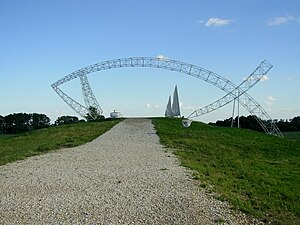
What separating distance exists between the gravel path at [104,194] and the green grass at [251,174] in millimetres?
587

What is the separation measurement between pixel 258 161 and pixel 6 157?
934 centimetres

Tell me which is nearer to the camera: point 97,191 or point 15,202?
point 15,202

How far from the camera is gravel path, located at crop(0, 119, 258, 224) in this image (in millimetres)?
7355

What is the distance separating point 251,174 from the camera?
12.8m

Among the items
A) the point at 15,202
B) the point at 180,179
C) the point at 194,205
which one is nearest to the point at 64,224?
the point at 15,202

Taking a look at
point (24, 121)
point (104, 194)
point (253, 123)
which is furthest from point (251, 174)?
point (24, 121)

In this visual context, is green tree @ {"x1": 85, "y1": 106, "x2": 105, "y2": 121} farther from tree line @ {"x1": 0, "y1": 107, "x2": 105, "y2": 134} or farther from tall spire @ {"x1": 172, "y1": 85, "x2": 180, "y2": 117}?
tree line @ {"x1": 0, "y1": 107, "x2": 105, "y2": 134}

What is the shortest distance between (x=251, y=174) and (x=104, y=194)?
5.46m

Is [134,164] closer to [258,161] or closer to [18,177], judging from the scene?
[18,177]

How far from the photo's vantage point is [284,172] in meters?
14.1

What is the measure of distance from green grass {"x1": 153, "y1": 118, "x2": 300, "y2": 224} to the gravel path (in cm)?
59

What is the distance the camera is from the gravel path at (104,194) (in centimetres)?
736

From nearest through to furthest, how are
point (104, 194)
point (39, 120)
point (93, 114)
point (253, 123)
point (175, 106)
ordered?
1. point (104, 194)
2. point (93, 114)
3. point (175, 106)
4. point (253, 123)
5. point (39, 120)

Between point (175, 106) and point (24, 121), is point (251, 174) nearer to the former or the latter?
point (175, 106)
